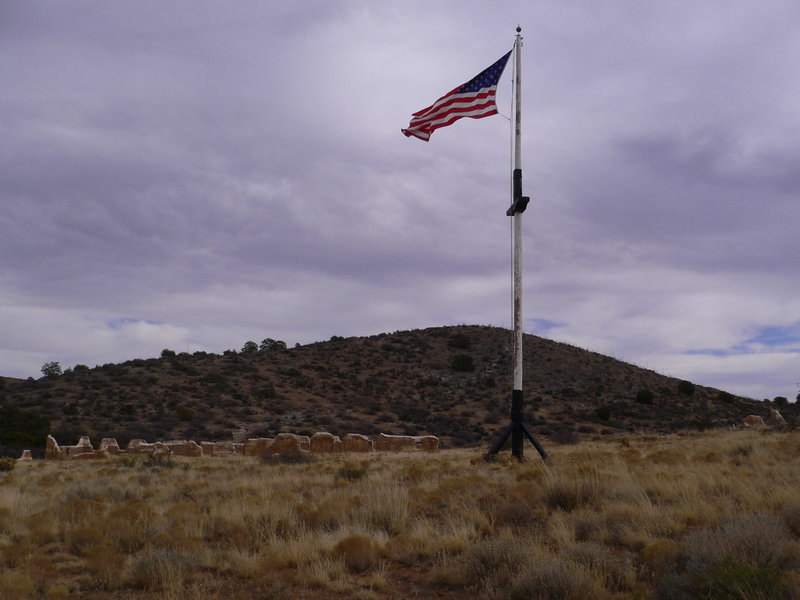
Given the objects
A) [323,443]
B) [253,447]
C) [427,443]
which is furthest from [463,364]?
[253,447]

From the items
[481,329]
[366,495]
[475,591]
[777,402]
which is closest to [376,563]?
[475,591]

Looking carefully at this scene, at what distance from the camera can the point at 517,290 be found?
49.1ft

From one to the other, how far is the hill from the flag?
65.3 ft

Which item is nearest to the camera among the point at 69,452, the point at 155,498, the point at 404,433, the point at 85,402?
the point at 155,498

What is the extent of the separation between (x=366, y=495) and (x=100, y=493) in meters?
5.77

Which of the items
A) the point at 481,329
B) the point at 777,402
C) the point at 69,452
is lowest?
the point at 69,452

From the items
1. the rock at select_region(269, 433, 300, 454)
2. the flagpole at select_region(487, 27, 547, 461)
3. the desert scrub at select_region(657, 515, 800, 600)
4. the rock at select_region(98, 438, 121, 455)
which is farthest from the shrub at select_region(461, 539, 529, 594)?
the rock at select_region(98, 438, 121, 455)

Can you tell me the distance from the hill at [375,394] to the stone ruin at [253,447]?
289 inches

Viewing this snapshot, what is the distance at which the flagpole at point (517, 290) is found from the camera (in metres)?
14.6

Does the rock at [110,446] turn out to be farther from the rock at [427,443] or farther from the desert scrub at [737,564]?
the desert scrub at [737,564]

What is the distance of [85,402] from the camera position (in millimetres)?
42688

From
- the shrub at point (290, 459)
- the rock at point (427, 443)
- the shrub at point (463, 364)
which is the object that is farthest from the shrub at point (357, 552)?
the shrub at point (463, 364)

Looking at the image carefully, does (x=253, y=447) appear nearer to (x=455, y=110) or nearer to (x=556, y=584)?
(x=455, y=110)

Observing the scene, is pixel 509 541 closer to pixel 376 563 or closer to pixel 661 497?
pixel 376 563
